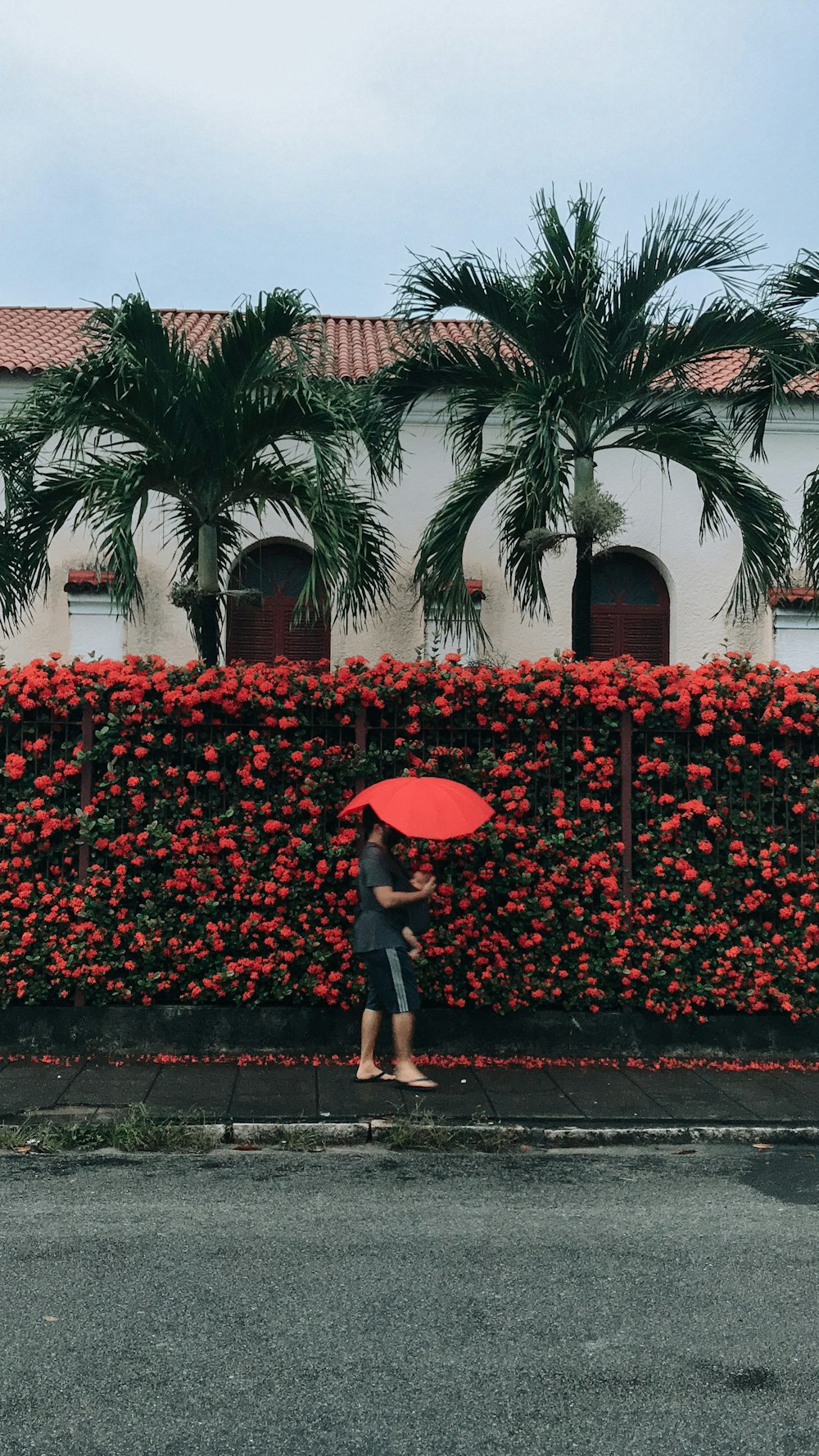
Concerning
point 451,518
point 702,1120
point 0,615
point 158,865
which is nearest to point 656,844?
point 702,1120

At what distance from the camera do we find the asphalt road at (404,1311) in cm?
352

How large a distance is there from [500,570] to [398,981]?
423 inches

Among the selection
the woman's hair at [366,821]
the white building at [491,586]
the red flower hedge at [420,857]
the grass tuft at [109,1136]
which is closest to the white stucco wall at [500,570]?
the white building at [491,586]

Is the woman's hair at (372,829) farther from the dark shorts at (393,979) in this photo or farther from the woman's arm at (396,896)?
the dark shorts at (393,979)

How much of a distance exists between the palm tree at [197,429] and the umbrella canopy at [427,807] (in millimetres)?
1992

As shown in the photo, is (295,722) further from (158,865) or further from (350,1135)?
(350,1135)

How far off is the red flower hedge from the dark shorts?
3.33 ft

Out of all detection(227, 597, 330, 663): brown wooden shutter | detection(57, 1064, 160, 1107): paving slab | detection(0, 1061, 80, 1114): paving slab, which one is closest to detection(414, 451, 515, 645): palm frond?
detection(57, 1064, 160, 1107): paving slab

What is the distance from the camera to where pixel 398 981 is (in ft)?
26.8

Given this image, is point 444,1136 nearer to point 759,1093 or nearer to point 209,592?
point 759,1093

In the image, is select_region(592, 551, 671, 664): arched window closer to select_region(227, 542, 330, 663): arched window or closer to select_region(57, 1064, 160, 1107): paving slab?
select_region(227, 542, 330, 663): arched window

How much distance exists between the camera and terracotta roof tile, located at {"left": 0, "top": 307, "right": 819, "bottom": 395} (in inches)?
682

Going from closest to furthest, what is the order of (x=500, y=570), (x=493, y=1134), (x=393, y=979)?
1. (x=493, y=1134)
2. (x=393, y=979)
3. (x=500, y=570)

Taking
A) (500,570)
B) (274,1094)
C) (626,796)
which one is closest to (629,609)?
(500,570)
